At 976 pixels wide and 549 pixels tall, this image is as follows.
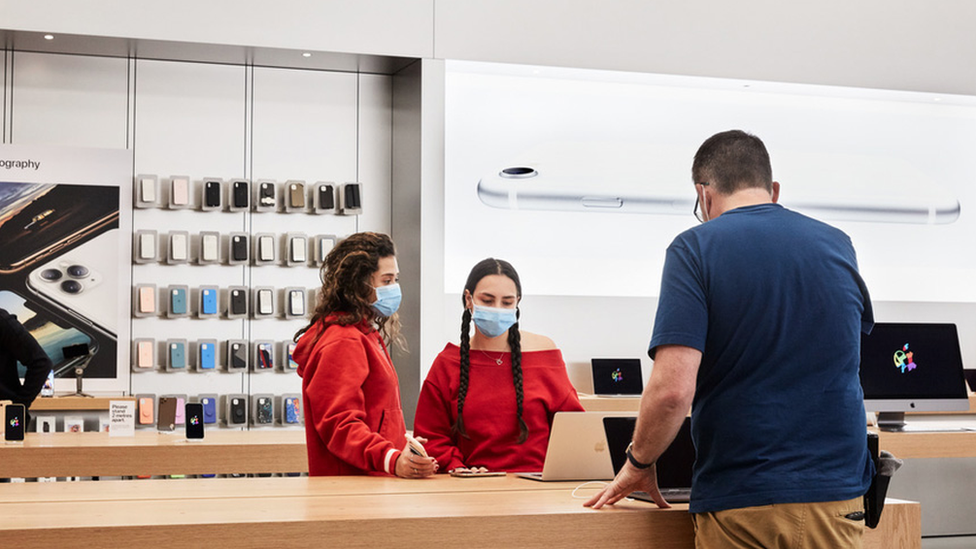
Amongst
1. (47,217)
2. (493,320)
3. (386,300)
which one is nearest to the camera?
(386,300)

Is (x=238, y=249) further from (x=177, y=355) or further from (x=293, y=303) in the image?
(x=177, y=355)

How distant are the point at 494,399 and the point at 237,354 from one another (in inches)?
121

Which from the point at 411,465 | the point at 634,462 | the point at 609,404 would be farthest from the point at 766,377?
the point at 609,404

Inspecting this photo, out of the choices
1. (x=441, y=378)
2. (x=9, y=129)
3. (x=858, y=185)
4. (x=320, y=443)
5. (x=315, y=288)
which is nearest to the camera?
(x=320, y=443)

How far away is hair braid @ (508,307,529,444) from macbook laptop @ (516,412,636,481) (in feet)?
1.17

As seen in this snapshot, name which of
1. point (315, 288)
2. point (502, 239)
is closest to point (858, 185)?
point (502, 239)

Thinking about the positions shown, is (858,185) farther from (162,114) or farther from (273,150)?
(162,114)

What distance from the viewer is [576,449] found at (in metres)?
2.56

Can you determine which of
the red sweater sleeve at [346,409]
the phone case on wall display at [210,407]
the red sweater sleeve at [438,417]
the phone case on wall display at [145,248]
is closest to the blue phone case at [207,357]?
the phone case on wall display at [210,407]

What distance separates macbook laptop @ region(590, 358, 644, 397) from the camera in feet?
18.9

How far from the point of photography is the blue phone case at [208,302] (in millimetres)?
5652

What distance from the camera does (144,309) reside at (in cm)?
556

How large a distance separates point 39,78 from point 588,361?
3524mm

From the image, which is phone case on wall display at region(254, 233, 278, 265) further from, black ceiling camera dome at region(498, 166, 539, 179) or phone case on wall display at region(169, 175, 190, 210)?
black ceiling camera dome at region(498, 166, 539, 179)
